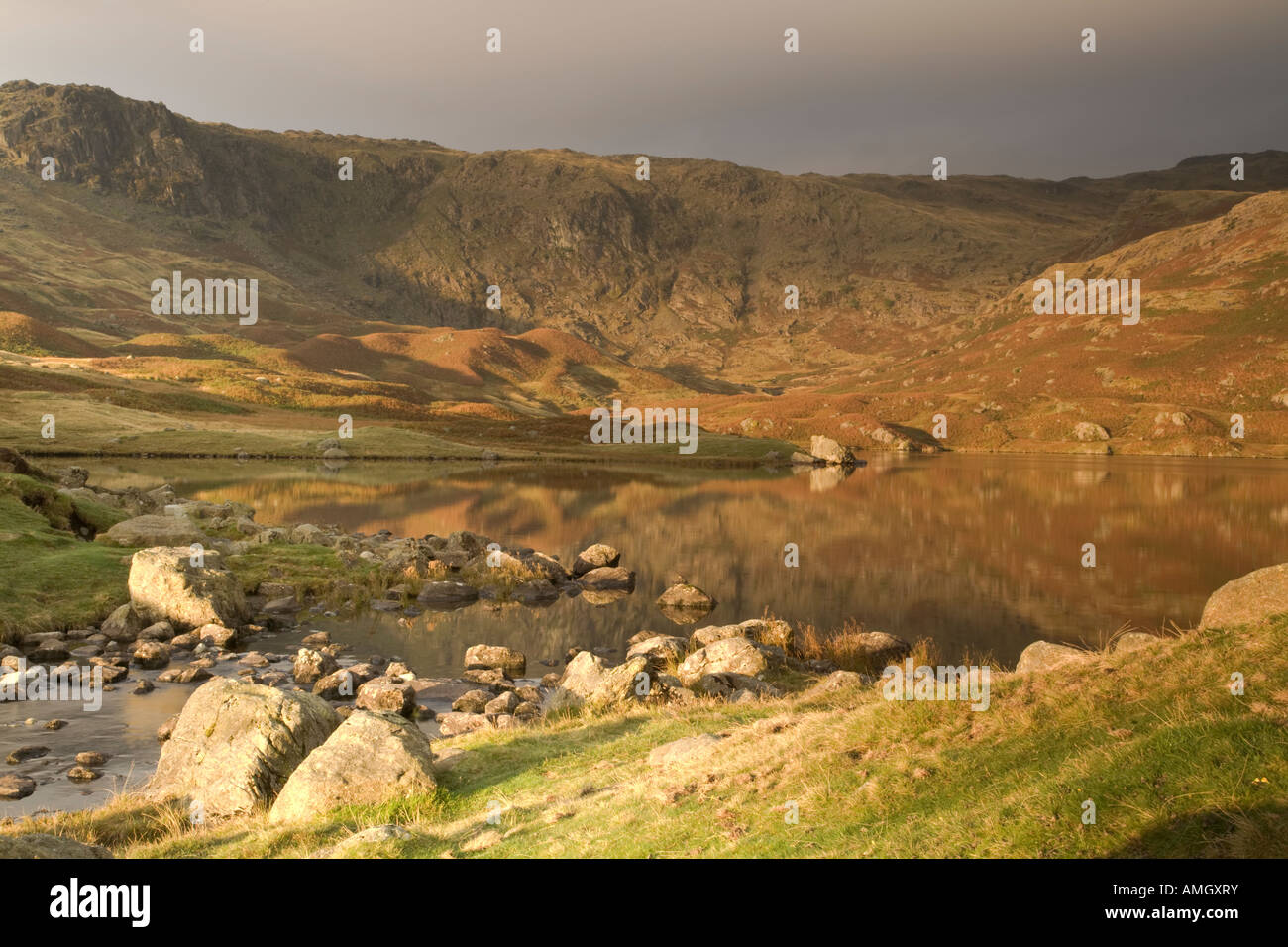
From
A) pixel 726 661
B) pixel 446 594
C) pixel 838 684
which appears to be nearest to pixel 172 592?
pixel 446 594

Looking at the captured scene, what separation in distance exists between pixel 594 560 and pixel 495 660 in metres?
16.7

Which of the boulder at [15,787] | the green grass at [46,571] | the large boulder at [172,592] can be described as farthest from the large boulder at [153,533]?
the boulder at [15,787]

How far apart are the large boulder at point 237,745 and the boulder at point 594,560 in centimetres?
2605

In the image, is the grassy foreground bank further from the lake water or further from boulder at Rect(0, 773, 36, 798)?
the lake water

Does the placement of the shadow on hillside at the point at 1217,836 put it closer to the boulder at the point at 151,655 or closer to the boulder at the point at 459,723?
the boulder at the point at 459,723

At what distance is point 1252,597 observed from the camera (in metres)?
15.0

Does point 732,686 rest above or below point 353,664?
above

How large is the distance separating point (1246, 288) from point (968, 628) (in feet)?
689

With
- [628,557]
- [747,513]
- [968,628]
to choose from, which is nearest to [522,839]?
[968,628]

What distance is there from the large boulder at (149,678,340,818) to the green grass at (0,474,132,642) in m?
14.6

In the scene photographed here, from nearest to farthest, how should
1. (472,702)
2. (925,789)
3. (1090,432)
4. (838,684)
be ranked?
(925,789) → (838,684) → (472,702) → (1090,432)

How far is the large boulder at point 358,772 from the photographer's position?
505 inches

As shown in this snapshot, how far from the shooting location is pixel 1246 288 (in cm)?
19088

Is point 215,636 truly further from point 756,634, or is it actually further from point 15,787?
point 756,634
